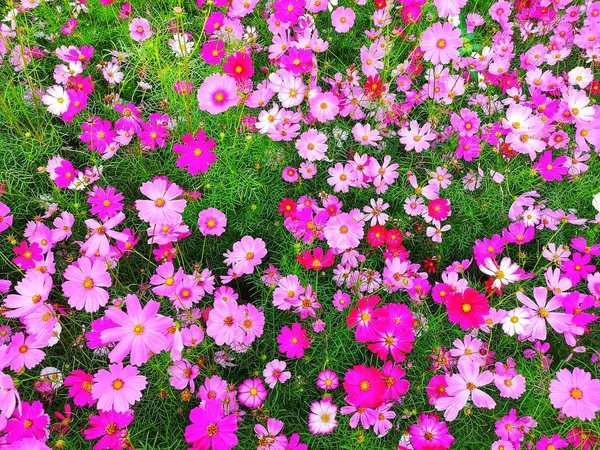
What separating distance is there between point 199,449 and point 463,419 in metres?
0.76

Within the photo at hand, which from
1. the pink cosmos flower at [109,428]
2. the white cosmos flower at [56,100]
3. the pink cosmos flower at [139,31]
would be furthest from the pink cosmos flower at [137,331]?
the pink cosmos flower at [139,31]

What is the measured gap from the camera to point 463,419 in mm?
1287

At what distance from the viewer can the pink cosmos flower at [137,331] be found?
38.4 inches

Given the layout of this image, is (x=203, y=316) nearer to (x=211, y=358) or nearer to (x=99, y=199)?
(x=211, y=358)

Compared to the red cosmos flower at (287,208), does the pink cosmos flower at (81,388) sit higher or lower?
lower

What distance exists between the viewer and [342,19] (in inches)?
74.8

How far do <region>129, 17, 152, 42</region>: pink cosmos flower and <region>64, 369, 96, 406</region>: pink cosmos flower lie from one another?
1310 mm

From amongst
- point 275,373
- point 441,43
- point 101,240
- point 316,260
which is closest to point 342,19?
point 441,43

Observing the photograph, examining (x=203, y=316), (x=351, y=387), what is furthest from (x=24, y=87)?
(x=351, y=387)

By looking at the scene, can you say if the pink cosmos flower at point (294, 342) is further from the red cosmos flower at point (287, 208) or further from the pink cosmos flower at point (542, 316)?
the pink cosmos flower at point (542, 316)

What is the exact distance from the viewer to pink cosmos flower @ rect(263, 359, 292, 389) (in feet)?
4.03

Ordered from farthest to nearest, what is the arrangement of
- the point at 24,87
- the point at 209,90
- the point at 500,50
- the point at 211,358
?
the point at 500,50 < the point at 24,87 < the point at 209,90 < the point at 211,358

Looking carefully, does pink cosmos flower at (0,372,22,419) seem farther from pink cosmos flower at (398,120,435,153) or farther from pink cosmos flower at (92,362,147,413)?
pink cosmos flower at (398,120,435,153)

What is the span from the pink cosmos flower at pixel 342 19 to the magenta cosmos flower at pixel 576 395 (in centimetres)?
152
